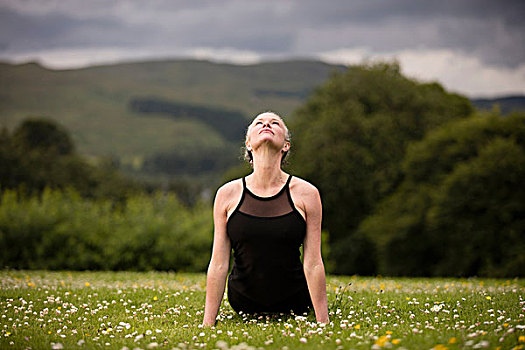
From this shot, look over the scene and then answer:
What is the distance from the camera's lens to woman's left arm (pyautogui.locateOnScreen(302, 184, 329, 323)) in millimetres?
6695

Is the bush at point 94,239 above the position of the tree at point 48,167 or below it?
below

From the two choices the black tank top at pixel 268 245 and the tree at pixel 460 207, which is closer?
the black tank top at pixel 268 245

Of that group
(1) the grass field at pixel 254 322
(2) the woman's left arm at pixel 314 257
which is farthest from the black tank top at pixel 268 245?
(1) the grass field at pixel 254 322

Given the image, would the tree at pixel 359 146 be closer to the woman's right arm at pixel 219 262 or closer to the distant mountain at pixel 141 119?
the woman's right arm at pixel 219 262

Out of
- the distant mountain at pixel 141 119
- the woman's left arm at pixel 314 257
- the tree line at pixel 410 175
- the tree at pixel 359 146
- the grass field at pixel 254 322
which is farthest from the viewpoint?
the distant mountain at pixel 141 119

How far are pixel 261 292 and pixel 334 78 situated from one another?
122 feet

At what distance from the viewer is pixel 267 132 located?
274 inches

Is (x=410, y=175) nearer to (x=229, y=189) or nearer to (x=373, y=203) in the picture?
(x=373, y=203)

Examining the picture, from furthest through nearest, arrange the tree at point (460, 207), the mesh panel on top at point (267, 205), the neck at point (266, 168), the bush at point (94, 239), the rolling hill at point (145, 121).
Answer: the rolling hill at point (145, 121)
the tree at point (460, 207)
the bush at point (94, 239)
the neck at point (266, 168)
the mesh panel on top at point (267, 205)

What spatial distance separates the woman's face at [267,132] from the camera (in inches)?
273

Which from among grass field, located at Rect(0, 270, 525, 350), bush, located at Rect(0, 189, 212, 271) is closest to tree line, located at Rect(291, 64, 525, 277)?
bush, located at Rect(0, 189, 212, 271)

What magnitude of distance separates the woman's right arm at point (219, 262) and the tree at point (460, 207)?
23232mm

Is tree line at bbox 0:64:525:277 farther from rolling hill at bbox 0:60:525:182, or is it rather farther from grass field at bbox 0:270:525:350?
rolling hill at bbox 0:60:525:182

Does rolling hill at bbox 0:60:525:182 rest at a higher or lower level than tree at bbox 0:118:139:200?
higher
